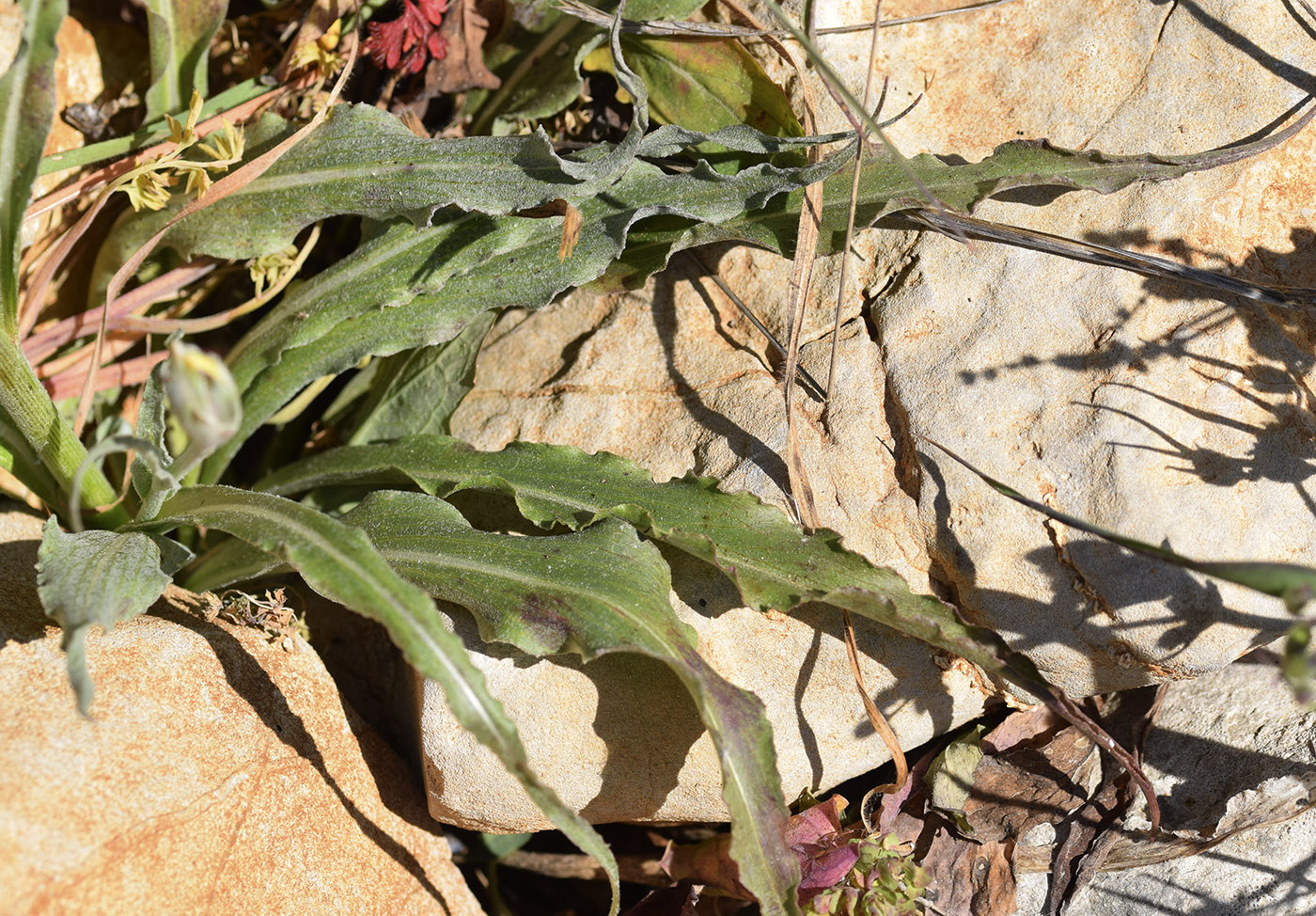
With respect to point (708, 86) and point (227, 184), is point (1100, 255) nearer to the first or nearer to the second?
point (708, 86)

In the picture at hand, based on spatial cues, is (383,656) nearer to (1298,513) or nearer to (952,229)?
(952,229)

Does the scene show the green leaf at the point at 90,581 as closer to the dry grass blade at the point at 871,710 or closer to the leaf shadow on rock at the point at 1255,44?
the dry grass blade at the point at 871,710

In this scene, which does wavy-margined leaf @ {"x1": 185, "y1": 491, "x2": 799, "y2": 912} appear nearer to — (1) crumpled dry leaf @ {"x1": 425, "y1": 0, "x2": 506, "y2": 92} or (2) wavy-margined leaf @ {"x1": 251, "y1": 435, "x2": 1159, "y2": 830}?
(2) wavy-margined leaf @ {"x1": 251, "y1": 435, "x2": 1159, "y2": 830}

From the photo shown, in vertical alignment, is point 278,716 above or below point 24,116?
below

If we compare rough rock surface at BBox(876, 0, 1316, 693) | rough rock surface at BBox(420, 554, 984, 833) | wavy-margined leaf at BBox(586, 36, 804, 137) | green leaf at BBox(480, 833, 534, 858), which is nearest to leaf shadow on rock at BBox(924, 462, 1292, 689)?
rough rock surface at BBox(876, 0, 1316, 693)

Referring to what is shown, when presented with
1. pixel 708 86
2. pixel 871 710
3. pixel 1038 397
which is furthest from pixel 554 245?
pixel 871 710

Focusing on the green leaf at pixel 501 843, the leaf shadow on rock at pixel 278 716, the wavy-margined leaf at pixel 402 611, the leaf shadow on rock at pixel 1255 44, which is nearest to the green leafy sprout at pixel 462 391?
the wavy-margined leaf at pixel 402 611
